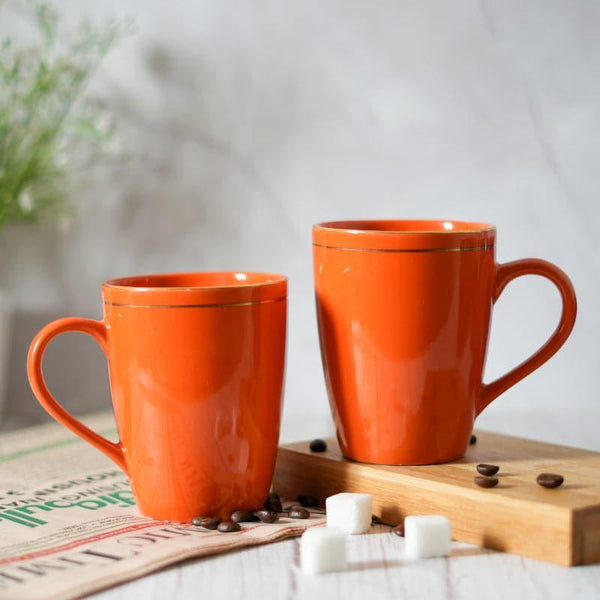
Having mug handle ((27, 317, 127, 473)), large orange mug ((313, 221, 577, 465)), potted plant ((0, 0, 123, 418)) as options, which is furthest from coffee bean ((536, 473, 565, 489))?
potted plant ((0, 0, 123, 418))

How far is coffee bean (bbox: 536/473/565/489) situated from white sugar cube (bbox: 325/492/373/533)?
0.14 meters

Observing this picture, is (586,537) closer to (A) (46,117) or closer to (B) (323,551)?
(B) (323,551)

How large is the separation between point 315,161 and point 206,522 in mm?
683

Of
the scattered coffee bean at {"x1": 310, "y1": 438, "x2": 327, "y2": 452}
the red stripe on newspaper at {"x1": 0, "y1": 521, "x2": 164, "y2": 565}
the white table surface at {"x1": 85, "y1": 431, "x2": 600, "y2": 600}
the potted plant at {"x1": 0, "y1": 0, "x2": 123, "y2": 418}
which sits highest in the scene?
the potted plant at {"x1": 0, "y1": 0, "x2": 123, "y2": 418}

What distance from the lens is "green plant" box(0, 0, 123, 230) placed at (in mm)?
1333

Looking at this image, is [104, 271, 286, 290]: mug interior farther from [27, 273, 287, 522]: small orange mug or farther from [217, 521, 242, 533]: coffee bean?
[217, 521, 242, 533]: coffee bean

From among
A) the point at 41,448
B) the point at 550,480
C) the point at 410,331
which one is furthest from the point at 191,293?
the point at 41,448

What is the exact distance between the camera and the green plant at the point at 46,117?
1333 millimetres

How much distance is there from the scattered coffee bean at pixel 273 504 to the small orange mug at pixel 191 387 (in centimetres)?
1

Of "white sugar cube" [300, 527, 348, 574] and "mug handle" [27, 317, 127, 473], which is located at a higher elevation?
"mug handle" [27, 317, 127, 473]

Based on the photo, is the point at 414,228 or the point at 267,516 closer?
the point at 267,516

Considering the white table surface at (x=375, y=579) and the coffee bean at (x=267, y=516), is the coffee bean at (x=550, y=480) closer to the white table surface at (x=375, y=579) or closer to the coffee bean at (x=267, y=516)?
the white table surface at (x=375, y=579)

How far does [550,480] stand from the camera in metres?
0.79

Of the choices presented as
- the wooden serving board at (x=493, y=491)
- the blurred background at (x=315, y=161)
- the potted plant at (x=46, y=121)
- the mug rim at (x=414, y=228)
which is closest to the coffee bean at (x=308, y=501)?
the wooden serving board at (x=493, y=491)
